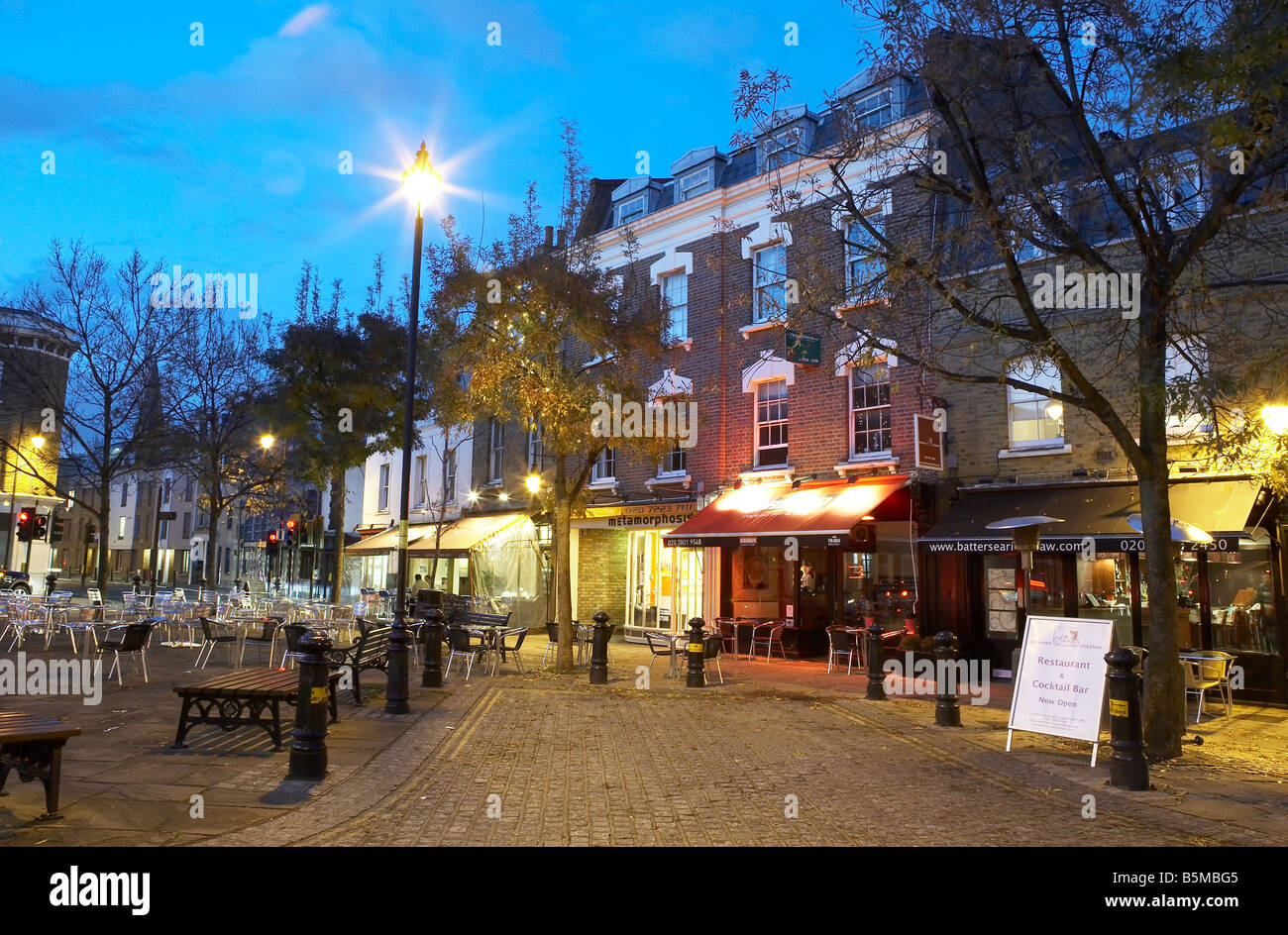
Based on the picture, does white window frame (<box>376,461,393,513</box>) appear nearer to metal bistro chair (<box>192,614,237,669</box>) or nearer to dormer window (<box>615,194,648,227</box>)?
dormer window (<box>615,194,648,227</box>)

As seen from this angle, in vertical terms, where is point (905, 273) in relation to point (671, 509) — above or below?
above

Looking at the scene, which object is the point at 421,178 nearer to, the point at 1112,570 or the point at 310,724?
the point at 310,724

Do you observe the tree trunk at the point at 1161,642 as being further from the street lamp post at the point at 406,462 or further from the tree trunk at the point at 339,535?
the tree trunk at the point at 339,535

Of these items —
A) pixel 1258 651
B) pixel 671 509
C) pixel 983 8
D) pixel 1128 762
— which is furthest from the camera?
pixel 671 509

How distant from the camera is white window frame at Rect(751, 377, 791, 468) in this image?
58.3ft

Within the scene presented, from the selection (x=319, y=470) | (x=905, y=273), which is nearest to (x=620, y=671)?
(x=905, y=273)

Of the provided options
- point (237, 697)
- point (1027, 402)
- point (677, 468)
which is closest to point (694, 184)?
point (677, 468)

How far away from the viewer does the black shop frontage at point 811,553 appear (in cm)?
1474

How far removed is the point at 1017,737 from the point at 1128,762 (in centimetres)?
242

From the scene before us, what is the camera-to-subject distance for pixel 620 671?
15.3 metres

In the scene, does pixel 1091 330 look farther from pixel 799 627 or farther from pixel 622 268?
pixel 622 268

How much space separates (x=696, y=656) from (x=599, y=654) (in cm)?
157

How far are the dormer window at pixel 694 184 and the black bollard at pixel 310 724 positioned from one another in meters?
15.7

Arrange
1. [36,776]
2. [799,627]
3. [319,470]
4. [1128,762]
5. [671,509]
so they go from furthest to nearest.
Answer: [319,470] < [671,509] < [799,627] < [1128,762] < [36,776]
